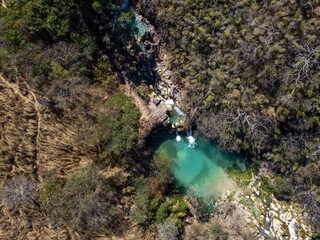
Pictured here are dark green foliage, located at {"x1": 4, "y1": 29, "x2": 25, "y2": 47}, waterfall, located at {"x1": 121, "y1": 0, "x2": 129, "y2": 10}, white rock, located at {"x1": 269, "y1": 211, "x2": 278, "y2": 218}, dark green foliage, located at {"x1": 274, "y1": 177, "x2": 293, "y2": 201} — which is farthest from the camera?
white rock, located at {"x1": 269, "y1": 211, "x2": 278, "y2": 218}

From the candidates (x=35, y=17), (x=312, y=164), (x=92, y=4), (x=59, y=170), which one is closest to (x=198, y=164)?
(x=312, y=164)

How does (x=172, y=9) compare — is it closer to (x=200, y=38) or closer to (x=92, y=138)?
(x=200, y=38)

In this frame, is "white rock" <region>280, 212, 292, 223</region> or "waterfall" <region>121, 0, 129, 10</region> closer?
"waterfall" <region>121, 0, 129, 10</region>

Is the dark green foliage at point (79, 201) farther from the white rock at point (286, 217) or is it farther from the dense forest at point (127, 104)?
the white rock at point (286, 217)

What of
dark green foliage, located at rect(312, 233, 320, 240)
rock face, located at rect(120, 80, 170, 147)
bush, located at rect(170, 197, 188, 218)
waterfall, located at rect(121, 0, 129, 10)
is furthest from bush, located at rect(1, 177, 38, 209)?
dark green foliage, located at rect(312, 233, 320, 240)

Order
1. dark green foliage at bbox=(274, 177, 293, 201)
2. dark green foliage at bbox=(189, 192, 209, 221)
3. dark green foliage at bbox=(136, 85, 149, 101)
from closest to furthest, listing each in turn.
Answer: dark green foliage at bbox=(274, 177, 293, 201) < dark green foliage at bbox=(136, 85, 149, 101) < dark green foliage at bbox=(189, 192, 209, 221)

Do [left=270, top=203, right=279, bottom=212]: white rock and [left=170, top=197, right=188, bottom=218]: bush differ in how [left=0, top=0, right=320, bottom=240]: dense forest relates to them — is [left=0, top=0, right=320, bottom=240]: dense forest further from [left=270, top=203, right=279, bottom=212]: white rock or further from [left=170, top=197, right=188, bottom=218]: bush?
[left=270, top=203, right=279, bottom=212]: white rock

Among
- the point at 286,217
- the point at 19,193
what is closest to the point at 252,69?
the point at 286,217
